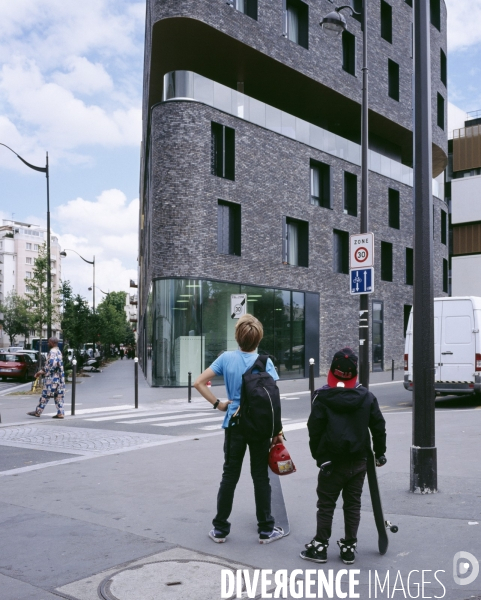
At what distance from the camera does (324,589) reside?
395 centimetres

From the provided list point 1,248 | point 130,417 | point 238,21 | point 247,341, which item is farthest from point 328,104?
point 1,248

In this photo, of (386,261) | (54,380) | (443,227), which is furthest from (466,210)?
(54,380)

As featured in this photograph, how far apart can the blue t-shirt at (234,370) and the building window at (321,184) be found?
80.6 ft

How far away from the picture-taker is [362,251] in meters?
12.9

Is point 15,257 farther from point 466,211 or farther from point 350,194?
point 350,194

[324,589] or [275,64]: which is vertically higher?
[275,64]

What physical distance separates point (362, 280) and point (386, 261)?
21.8 m

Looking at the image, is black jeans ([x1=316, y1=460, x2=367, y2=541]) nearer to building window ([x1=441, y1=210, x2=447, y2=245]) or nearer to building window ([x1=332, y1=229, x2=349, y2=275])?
building window ([x1=332, y1=229, x2=349, y2=275])

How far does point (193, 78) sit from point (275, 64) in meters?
4.47

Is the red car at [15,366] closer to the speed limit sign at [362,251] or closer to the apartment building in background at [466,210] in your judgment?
the speed limit sign at [362,251]

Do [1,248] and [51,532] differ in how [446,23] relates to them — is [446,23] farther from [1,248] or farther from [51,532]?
[1,248]

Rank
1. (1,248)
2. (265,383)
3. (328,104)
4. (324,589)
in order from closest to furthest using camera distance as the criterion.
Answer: (324,589)
(265,383)
(328,104)
(1,248)

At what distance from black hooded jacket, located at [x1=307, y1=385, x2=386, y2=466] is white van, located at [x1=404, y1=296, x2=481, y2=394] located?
10553 mm

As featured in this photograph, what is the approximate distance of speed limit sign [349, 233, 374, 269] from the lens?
12.7 meters
